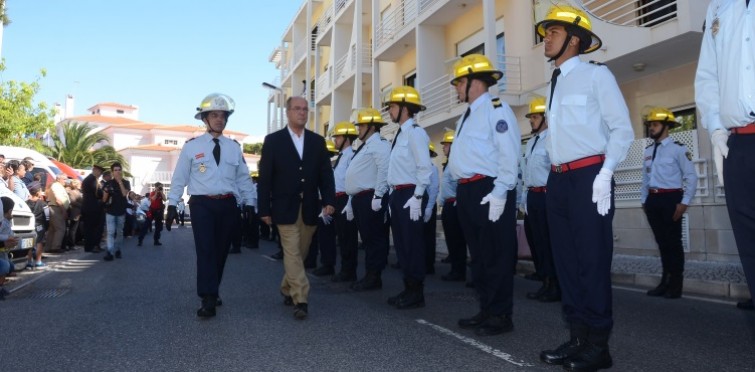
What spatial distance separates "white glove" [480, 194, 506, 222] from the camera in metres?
4.28

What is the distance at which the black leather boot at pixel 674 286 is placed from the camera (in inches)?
A: 251

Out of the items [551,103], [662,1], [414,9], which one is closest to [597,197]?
[551,103]

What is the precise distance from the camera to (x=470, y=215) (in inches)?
183

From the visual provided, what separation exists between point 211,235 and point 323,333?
163 centimetres

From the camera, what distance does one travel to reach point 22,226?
27.8 ft

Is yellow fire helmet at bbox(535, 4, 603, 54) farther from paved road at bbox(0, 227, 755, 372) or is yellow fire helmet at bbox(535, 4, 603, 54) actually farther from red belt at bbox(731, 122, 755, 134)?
paved road at bbox(0, 227, 755, 372)

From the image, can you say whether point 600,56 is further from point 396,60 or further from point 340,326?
point 396,60

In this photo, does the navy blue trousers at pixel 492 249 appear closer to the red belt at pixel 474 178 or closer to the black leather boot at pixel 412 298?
the red belt at pixel 474 178

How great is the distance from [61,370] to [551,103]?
3.65m

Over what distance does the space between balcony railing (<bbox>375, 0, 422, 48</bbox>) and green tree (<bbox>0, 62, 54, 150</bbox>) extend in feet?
52.2

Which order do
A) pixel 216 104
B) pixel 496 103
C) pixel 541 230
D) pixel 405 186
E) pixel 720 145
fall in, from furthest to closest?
pixel 541 230 → pixel 405 186 → pixel 216 104 → pixel 496 103 → pixel 720 145

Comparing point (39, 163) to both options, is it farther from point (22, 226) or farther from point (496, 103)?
point (496, 103)

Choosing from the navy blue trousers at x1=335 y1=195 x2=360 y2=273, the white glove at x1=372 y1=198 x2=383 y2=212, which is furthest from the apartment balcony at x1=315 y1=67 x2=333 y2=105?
the white glove at x1=372 y1=198 x2=383 y2=212

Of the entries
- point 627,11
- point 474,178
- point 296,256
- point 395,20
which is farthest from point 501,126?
point 395,20
